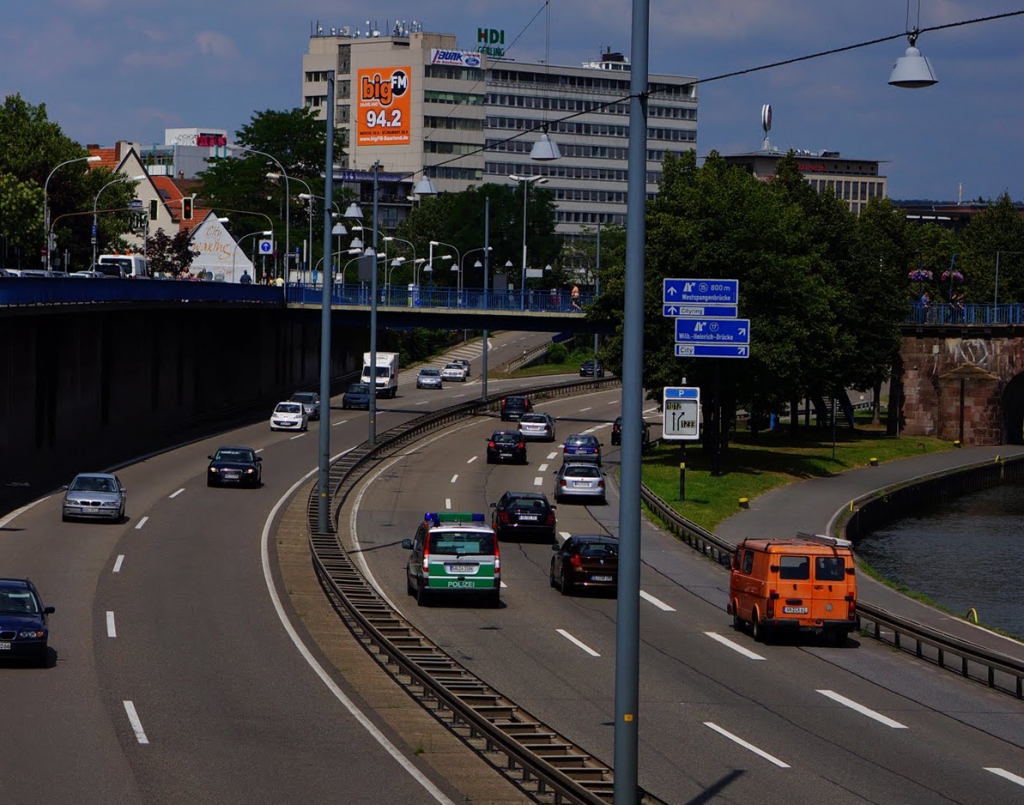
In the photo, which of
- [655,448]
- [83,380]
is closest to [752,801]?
[83,380]

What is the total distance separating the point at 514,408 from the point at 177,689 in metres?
66.9

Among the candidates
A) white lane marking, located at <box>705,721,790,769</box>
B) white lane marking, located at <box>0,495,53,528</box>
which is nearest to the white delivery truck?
white lane marking, located at <box>0,495,53,528</box>

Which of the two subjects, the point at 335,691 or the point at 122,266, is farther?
the point at 122,266

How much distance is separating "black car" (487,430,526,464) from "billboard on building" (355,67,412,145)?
12487cm

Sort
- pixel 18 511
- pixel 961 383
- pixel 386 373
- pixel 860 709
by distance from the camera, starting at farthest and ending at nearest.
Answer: pixel 386 373
pixel 961 383
pixel 18 511
pixel 860 709

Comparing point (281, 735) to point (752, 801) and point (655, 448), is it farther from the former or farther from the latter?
point (655, 448)

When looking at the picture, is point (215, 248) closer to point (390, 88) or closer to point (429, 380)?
point (429, 380)

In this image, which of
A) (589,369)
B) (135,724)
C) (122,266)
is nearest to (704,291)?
(135,724)

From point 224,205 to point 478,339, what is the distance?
2995 cm

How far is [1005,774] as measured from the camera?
21172mm

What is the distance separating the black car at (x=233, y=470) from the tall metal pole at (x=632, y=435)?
43973 millimetres

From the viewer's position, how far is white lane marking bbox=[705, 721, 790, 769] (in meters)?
21.2

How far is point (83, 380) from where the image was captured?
63656 millimetres

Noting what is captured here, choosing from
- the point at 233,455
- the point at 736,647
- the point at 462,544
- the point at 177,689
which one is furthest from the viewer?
the point at 233,455
